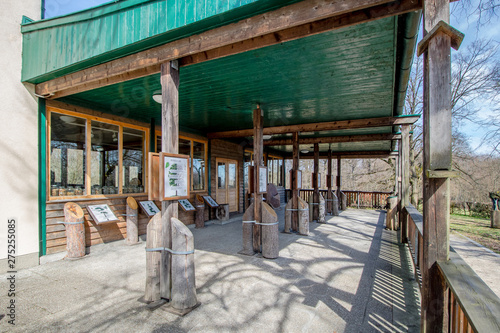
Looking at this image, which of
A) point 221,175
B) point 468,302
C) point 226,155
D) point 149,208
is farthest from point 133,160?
point 468,302

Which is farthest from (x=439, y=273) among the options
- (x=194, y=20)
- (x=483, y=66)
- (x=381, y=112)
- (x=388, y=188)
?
(x=388, y=188)

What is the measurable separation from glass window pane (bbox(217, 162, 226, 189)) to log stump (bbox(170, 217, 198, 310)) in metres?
6.10

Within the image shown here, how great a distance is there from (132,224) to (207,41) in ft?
13.6

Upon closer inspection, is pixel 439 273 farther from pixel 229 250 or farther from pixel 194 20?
pixel 229 250

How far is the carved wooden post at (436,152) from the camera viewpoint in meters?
1.68

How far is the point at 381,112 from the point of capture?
5574 mm

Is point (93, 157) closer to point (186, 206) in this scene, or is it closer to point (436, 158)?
point (186, 206)

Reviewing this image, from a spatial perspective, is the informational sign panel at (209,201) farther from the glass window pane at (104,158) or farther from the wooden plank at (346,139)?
the wooden plank at (346,139)

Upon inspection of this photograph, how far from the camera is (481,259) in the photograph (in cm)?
466

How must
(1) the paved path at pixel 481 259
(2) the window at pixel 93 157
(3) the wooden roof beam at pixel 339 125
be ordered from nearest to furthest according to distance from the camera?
(1) the paved path at pixel 481 259 < (2) the window at pixel 93 157 < (3) the wooden roof beam at pixel 339 125

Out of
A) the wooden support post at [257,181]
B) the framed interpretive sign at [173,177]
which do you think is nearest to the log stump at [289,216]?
the wooden support post at [257,181]

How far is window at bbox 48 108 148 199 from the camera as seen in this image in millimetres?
4555

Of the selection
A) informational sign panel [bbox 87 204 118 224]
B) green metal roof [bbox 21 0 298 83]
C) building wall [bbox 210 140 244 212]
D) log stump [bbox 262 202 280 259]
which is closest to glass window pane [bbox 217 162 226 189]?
building wall [bbox 210 140 244 212]

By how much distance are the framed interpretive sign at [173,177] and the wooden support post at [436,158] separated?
227 centimetres
